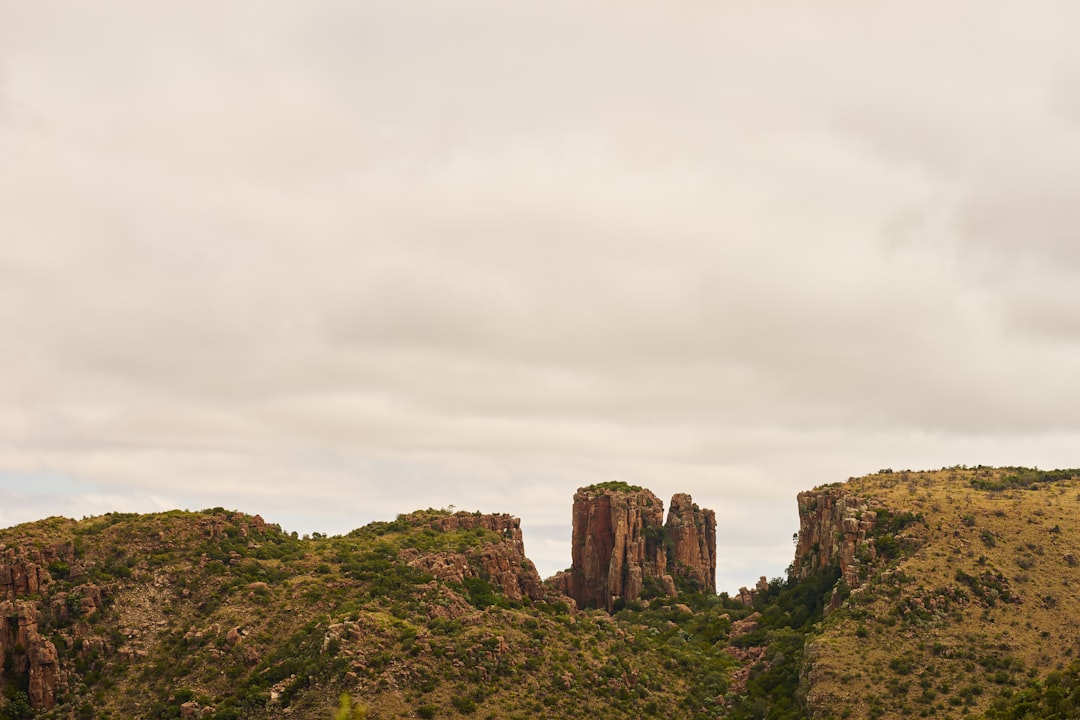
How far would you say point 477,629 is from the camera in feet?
477

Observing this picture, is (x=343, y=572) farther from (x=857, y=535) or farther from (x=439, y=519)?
(x=857, y=535)

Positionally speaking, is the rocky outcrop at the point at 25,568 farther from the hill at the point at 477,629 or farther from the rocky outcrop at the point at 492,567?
the rocky outcrop at the point at 492,567

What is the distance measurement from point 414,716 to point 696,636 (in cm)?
8444

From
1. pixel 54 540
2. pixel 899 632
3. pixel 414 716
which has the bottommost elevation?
pixel 414 716

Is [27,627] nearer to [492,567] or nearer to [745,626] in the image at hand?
[492,567]

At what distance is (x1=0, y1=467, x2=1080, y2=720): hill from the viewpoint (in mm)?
124875

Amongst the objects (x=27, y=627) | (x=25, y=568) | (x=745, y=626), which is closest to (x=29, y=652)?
(x=27, y=627)

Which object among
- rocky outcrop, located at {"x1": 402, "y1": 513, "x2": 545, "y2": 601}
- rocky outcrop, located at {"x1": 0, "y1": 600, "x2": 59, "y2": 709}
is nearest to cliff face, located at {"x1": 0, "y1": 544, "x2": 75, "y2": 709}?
rocky outcrop, located at {"x1": 0, "y1": 600, "x2": 59, "y2": 709}

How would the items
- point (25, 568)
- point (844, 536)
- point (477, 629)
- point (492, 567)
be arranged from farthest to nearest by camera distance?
point (844, 536), point (492, 567), point (477, 629), point (25, 568)

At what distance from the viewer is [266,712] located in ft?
395

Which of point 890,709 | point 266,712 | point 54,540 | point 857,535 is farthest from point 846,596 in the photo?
point 54,540

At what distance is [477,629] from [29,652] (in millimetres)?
57114

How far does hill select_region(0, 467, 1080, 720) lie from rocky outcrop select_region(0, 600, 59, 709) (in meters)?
0.24

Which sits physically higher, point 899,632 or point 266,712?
point 899,632
